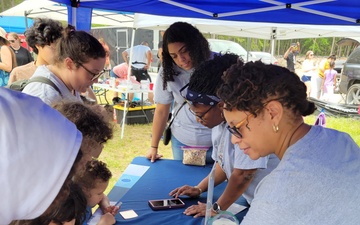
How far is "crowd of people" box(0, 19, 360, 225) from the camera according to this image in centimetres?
49

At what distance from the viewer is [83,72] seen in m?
1.62

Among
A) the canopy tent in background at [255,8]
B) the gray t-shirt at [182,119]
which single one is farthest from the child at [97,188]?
the canopy tent in background at [255,8]

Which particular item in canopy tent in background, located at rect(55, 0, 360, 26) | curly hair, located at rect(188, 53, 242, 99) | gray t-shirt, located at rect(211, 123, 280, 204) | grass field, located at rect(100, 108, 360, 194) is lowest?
grass field, located at rect(100, 108, 360, 194)

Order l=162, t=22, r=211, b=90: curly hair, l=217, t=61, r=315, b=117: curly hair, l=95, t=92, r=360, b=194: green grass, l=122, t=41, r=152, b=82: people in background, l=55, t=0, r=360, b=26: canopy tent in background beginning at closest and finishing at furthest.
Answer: l=217, t=61, r=315, b=117: curly hair → l=162, t=22, r=211, b=90: curly hair → l=55, t=0, r=360, b=26: canopy tent in background → l=95, t=92, r=360, b=194: green grass → l=122, t=41, r=152, b=82: people in background

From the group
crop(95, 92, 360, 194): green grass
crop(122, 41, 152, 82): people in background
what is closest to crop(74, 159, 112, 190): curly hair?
crop(95, 92, 360, 194): green grass

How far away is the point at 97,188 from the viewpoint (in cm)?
145

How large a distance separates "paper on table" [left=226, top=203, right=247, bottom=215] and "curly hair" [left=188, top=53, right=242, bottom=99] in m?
0.56

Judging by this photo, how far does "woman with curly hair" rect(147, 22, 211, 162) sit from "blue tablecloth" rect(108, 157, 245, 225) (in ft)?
0.55

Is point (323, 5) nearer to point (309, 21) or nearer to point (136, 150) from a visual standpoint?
point (309, 21)

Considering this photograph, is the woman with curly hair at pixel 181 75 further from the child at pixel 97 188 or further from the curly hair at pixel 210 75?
the child at pixel 97 188

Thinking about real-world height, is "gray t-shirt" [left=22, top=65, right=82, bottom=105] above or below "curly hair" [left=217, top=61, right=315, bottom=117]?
below

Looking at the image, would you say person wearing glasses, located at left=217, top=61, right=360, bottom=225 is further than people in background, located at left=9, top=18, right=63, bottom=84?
No

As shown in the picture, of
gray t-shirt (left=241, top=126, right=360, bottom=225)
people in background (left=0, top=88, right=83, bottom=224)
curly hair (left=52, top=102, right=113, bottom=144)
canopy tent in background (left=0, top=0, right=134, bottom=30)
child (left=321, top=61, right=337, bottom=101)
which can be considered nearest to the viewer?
people in background (left=0, top=88, right=83, bottom=224)

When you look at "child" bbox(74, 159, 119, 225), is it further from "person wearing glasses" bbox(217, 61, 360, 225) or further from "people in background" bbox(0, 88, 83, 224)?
"people in background" bbox(0, 88, 83, 224)
